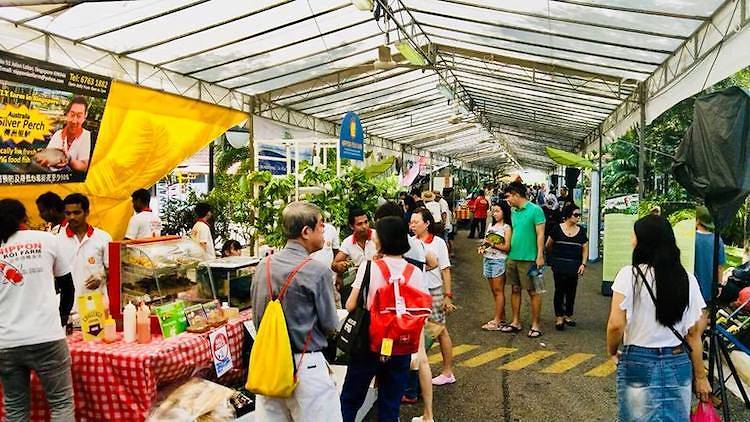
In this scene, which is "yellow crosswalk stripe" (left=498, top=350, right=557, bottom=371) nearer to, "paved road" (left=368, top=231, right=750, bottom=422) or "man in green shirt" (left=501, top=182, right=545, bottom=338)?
"paved road" (left=368, top=231, right=750, bottom=422)

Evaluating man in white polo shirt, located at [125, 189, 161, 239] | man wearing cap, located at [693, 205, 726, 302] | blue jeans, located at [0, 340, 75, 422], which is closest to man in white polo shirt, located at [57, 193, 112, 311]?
blue jeans, located at [0, 340, 75, 422]

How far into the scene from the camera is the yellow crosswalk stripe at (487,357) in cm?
579

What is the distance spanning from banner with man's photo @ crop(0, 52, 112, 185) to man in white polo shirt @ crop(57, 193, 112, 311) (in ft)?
7.22

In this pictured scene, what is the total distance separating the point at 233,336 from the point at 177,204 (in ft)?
26.8

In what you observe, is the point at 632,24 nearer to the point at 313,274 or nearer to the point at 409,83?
the point at 313,274

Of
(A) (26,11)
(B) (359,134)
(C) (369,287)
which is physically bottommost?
(C) (369,287)

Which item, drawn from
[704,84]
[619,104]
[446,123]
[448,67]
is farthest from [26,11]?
[446,123]

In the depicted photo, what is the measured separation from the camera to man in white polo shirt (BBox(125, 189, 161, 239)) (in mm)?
6332

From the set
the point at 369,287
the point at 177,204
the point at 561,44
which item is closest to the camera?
the point at 369,287

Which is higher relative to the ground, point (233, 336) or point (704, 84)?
point (704, 84)

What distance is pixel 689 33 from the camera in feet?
24.2

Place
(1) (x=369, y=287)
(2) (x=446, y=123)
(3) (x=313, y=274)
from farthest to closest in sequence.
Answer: (2) (x=446, y=123) < (1) (x=369, y=287) < (3) (x=313, y=274)

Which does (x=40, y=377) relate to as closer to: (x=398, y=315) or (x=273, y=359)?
(x=273, y=359)

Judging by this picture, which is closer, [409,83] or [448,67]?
[448,67]
